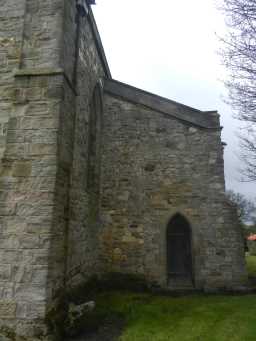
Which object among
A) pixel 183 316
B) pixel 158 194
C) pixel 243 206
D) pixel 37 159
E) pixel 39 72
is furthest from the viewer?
pixel 243 206

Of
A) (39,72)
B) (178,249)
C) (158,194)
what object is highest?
(39,72)

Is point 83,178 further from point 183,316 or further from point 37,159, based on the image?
point 183,316

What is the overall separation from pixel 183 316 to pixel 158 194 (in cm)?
339

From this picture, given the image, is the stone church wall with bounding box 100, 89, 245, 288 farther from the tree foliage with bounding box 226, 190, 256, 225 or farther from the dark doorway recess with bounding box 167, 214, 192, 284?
the tree foliage with bounding box 226, 190, 256, 225

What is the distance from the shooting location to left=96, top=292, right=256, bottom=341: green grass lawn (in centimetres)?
513

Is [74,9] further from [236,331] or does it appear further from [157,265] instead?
[236,331]

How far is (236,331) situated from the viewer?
17.4 ft

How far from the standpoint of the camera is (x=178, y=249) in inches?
342

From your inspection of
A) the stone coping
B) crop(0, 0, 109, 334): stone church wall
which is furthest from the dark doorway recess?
crop(0, 0, 109, 334): stone church wall

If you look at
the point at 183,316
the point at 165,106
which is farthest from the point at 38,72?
the point at 183,316

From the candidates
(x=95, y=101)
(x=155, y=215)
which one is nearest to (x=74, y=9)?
(x=95, y=101)

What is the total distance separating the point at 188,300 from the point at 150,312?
53.3 inches

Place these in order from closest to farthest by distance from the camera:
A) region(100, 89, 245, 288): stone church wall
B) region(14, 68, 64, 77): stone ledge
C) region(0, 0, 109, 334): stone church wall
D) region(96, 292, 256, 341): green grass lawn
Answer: region(0, 0, 109, 334): stone church wall
region(96, 292, 256, 341): green grass lawn
region(14, 68, 64, 77): stone ledge
region(100, 89, 245, 288): stone church wall

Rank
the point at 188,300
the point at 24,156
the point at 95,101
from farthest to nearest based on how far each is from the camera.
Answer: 1. the point at 95,101
2. the point at 188,300
3. the point at 24,156
